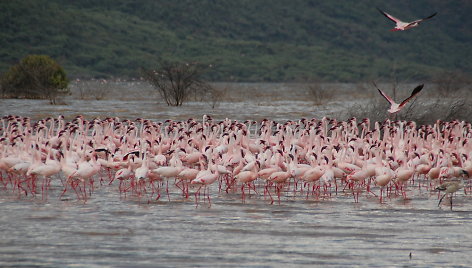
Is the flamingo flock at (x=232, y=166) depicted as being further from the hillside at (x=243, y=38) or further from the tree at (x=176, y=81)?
the hillside at (x=243, y=38)

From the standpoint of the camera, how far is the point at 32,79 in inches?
1617

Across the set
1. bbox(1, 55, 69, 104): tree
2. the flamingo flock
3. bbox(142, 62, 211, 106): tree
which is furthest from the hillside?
the flamingo flock

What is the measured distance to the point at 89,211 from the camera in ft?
40.9

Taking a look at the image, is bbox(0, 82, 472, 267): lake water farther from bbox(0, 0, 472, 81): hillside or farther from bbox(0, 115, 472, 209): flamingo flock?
bbox(0, 0, 472, 81): hillside

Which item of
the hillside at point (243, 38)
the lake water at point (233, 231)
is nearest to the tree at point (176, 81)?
the lake water at point (233, 231)

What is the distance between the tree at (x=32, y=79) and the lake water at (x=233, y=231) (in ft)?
87.8

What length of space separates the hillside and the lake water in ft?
209

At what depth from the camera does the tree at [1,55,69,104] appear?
40.5m

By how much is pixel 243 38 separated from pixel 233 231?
9868 cm

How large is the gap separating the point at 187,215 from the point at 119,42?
3242 inches

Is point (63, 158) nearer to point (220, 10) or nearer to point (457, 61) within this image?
point (220, 10)

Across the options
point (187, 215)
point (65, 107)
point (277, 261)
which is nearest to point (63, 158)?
point (187, 215)

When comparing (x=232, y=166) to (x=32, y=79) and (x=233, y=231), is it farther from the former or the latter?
(x=32, y=79)

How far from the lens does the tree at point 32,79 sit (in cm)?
4047
